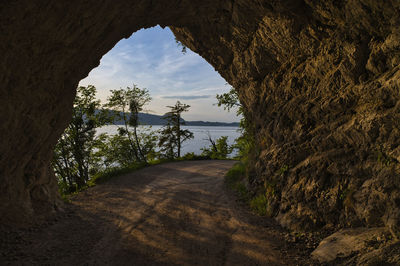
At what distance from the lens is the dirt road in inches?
215

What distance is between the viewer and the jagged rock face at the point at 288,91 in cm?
530

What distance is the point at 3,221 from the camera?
20.2ft

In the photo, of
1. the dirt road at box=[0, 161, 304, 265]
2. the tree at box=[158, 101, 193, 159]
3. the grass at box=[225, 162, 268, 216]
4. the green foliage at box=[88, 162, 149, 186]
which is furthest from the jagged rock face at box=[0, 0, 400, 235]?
the tree at box=[158, 101, 193, 159]

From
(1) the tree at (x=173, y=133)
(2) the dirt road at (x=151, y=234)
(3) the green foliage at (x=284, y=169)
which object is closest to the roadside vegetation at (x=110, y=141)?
(1) the tree at (x=173, y=133)

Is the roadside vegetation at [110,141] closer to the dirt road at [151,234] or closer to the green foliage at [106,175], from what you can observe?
the green foliage at [106,175]

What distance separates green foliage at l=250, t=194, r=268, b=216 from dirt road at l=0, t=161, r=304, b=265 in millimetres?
461

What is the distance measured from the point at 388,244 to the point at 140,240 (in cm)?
594

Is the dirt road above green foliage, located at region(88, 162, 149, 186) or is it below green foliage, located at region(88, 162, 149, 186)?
below

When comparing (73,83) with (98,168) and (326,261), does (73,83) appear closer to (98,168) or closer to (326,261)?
(326,261)

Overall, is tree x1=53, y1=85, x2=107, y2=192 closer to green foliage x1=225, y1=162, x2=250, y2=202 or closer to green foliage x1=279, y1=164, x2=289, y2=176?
green foliage x1=225, y1=162, x2=250, y2=202

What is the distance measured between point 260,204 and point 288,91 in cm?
475

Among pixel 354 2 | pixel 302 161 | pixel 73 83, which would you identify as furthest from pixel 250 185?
pixel 73 83

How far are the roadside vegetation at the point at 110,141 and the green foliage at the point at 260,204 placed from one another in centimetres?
1015

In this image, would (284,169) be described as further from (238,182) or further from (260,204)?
(238,182)
